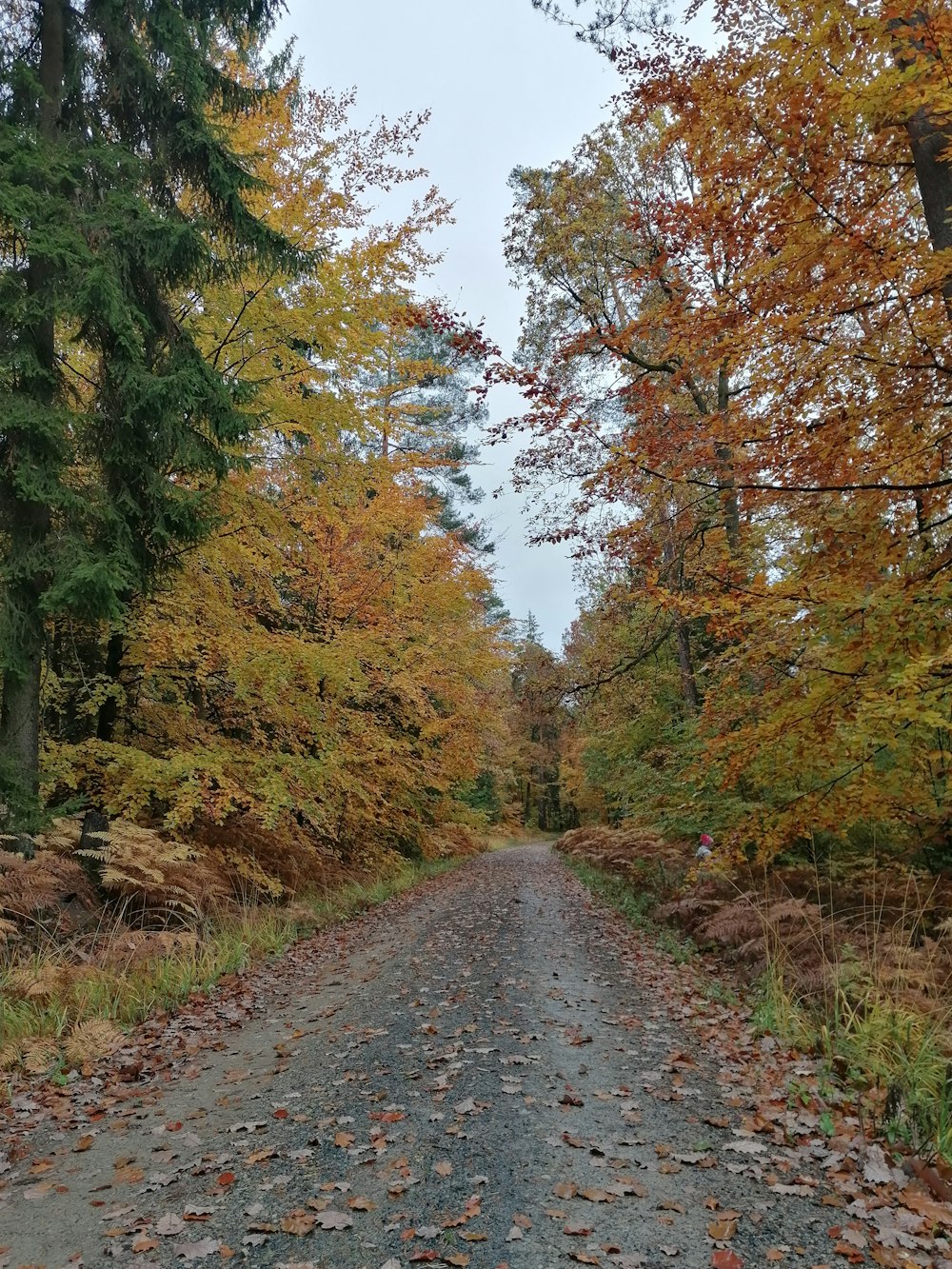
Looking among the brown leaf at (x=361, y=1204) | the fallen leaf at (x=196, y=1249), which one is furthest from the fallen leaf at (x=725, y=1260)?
the fallen leaf at (x=196, y=1249)

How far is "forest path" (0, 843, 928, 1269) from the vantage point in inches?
120

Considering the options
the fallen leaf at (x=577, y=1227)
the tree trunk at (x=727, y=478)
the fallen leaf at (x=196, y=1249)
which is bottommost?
the fallen leaf at (x=577, y=1227)

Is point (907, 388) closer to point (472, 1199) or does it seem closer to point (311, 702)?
point (472, 1199)

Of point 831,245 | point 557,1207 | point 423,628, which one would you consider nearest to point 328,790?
point 423,628

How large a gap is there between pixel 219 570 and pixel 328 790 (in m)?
3.89

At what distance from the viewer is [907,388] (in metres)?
5.58

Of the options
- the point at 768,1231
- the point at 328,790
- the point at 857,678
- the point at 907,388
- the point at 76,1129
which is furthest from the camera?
the point at 328,790

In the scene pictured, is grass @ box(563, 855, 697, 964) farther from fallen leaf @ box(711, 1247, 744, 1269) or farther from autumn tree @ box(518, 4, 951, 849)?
fallen leaf @ box(711, 1247, 744, 1269)

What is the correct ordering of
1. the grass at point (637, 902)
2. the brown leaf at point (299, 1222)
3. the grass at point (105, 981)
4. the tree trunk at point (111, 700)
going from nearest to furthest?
1. the brown leaf at point (299, 1222)
2. the grass at point (105, 981)
3. the grass at point (637, 902)
4. the tree trunk at point (111, 700)

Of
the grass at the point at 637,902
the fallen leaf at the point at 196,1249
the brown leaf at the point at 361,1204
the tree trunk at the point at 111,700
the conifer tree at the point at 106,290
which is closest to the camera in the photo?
the fallen leaf at the point at 196,1249

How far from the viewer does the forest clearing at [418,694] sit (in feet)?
12.0

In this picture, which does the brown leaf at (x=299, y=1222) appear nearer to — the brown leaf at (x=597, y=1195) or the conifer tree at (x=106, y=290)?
the brown leaf at (x=597, y=1195)

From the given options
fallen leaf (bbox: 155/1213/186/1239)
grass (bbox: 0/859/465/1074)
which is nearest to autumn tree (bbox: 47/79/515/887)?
grass (bbox: 0/859/465/1074)

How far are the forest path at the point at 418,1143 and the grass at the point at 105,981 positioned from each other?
0.41 m
